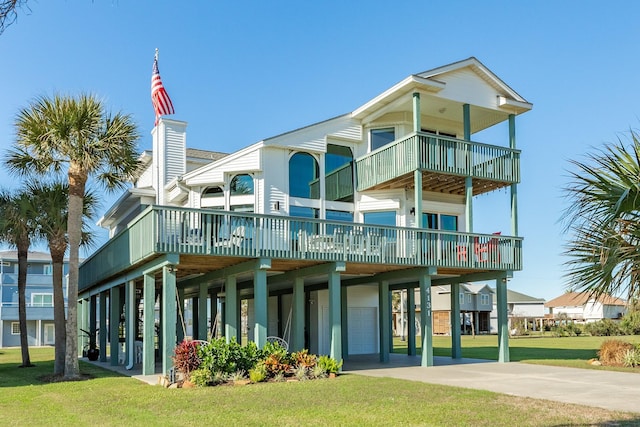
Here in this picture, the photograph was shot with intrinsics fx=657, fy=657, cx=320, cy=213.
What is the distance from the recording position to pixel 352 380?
53.2ft

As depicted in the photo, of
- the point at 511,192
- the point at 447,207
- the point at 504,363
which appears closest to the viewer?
the point at 504,363

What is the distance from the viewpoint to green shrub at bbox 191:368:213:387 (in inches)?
599

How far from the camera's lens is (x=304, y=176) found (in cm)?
2366

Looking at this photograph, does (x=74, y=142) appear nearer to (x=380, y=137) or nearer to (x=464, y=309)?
(x=380, y=137)

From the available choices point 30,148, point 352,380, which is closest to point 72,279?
point 30,148

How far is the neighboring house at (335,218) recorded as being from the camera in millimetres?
17891

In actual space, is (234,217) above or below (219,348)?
above

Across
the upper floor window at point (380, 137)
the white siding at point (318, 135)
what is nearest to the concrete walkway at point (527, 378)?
the white siding at point (318, 135)

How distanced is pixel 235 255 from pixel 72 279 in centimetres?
496

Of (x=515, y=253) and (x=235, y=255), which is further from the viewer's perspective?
(x=515, y=253)

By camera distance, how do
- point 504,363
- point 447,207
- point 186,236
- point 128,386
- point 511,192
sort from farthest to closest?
point 447,207, point 511,192, point 504,363, point 186,236, point 128,386

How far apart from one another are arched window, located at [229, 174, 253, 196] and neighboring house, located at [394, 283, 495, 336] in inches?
1710

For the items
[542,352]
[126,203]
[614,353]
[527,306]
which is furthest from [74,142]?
[527,306]

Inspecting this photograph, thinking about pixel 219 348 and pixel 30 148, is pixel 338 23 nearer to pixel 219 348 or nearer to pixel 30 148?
pixel 219 348
